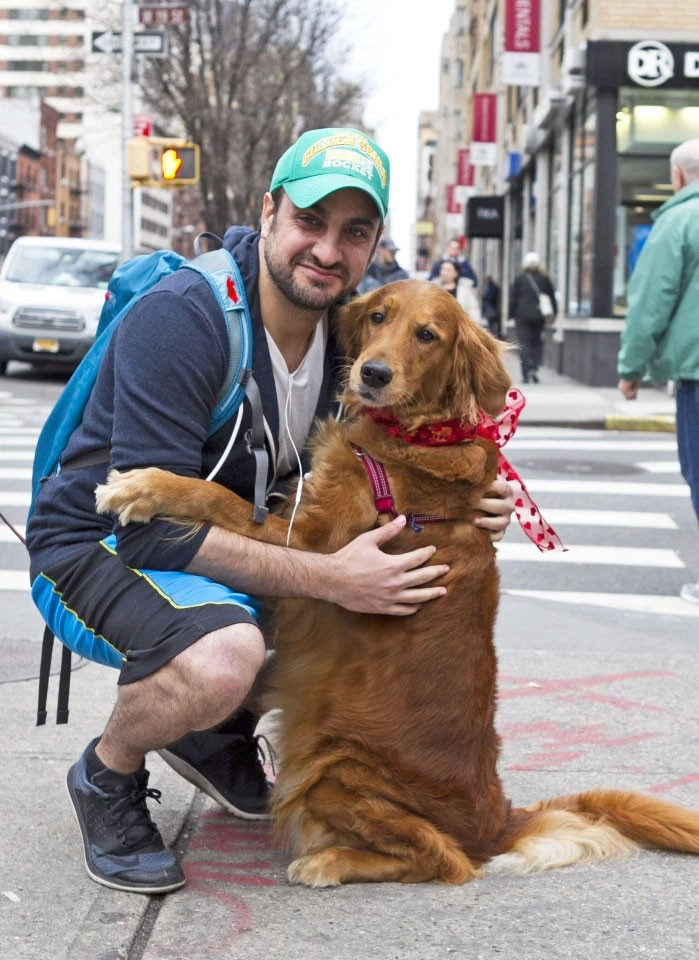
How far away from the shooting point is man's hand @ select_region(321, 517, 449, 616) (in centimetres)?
326

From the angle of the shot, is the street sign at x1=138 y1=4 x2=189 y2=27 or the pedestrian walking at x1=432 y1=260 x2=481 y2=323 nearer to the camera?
the pedestrian walking at x1=432 y1=260 x2=481 y2=323

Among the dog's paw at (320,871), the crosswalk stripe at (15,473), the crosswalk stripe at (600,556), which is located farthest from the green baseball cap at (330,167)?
the crosswalk stripe at (15,473)

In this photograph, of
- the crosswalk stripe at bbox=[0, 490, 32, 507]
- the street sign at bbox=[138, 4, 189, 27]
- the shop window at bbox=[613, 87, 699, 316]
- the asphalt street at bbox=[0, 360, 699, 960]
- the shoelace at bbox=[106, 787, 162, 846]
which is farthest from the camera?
the street sign at bbox=[138, 4, 189, 27]

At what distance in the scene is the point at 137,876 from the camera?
335cm

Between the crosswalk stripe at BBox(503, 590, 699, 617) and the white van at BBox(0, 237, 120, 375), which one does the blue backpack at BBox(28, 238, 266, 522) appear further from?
the white van at BBox(0, 237, 120, 375)

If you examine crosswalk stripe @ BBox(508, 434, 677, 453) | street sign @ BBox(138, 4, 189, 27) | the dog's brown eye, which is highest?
street sign @ BBox(138, 4, 189, 27)

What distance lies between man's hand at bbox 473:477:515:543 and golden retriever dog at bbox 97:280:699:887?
0.03 m

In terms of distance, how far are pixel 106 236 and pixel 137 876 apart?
164147mm

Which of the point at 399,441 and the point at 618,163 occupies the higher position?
the point at 618,163

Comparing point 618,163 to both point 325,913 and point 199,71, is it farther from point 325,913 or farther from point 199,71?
point 199,71

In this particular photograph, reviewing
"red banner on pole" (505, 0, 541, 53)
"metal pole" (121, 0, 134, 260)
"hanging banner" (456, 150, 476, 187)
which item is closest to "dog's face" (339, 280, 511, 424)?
"metal pole" (121, 0, 134, 260)

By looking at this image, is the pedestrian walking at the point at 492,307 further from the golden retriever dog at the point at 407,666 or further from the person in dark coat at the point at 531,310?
the golden retriever dog at the point at 407,666

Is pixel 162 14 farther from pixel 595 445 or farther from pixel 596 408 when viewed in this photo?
pixel 595 445

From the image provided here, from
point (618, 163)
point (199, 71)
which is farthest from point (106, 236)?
point (618, 163)
